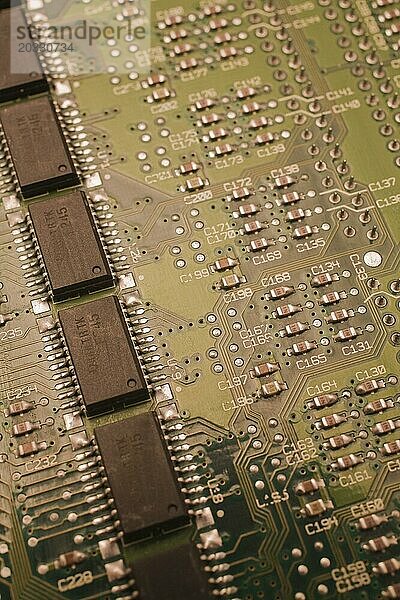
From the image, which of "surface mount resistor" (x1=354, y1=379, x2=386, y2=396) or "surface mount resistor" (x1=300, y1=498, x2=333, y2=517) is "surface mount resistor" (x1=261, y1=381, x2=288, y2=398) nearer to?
"surface mount resistor" (x1=354, y1=379, x2=386, y2=396)

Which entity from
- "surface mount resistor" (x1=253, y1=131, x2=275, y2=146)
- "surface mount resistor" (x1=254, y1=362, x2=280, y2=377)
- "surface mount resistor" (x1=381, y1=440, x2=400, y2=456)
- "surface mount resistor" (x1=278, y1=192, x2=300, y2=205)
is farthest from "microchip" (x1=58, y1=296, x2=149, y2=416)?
"surface mount resistor" (x1=253, y1=131, x2=275, y2=146)

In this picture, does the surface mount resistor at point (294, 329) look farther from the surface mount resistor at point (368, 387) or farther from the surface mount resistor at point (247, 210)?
the surface mount resistor at point (247, 210)

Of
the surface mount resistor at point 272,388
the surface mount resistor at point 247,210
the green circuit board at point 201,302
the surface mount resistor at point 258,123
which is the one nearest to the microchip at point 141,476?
the green circuit board at point 201,302

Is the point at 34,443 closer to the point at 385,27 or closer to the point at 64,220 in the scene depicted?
the point at 64,220

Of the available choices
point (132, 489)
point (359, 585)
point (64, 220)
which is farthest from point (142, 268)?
point (359, 585)

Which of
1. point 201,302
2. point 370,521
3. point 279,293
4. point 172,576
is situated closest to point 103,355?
point 201,302

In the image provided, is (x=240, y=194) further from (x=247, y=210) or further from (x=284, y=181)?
(x=284, y=181)
